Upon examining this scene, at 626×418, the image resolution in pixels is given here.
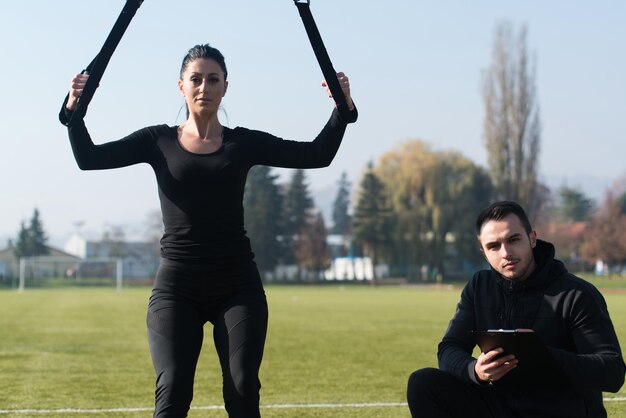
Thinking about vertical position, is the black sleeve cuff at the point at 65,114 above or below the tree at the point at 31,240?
below

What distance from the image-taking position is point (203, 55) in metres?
5.05

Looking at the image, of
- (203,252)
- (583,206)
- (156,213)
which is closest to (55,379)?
(203,252)

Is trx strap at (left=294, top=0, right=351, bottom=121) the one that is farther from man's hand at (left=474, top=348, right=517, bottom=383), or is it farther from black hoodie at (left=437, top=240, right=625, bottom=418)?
man's hand at (left=474, top=348, right=517, bottom=383)

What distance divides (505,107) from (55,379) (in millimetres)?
64230

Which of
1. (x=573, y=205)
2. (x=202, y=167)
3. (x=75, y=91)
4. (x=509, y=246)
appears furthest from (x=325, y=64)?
(x=573, y=205)

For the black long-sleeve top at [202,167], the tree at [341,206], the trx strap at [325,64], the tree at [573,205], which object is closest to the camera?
the black long-sleeve top at [202,167]

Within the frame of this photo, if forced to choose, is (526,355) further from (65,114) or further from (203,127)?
(65,114)

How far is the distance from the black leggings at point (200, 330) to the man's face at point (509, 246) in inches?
46.3

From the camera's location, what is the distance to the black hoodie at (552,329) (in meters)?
4.45

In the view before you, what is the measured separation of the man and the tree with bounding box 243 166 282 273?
288 ft

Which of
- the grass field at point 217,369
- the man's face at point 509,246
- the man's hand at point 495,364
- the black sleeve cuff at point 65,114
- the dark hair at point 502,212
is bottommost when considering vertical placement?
the grass field at point 217,369

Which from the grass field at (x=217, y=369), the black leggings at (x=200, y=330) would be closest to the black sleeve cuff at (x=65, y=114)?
the black leggings at (x=200, y=330)

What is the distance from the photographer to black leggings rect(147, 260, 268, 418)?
4730mm

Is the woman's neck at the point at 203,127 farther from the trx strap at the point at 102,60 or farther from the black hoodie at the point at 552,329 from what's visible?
the black hoodie at the point at 552,329
